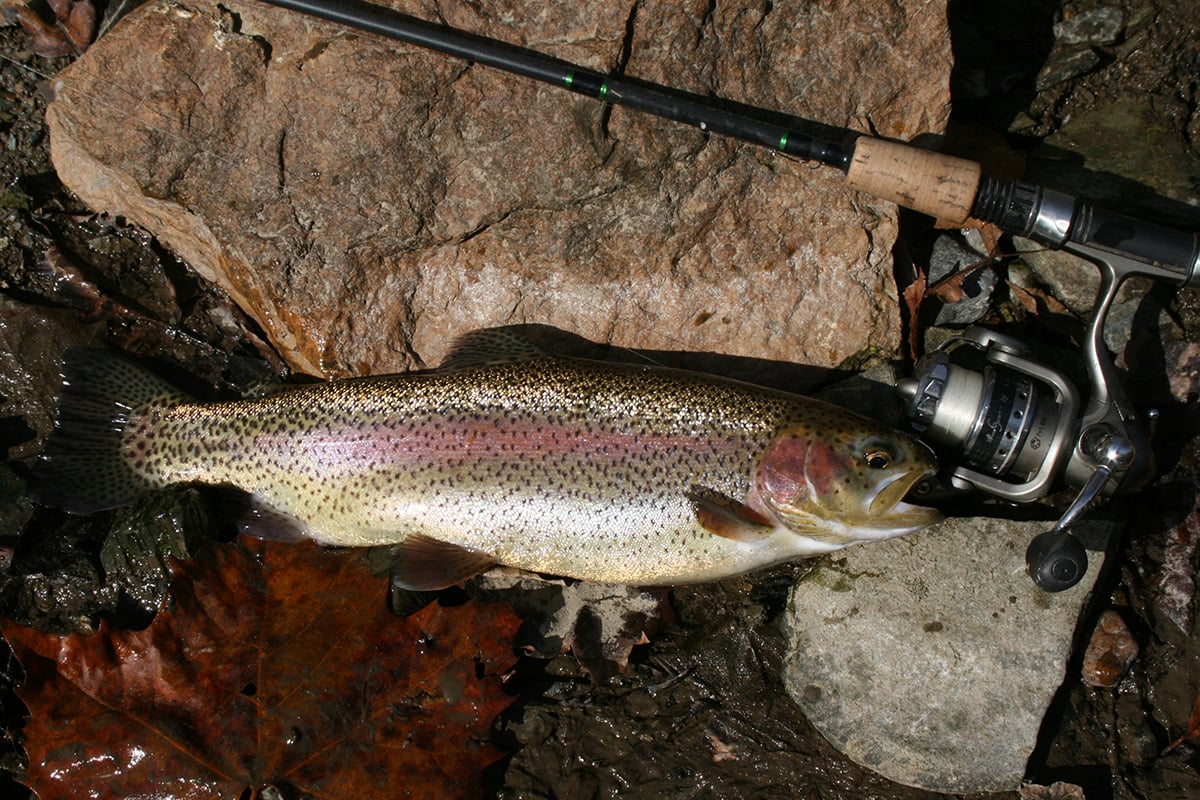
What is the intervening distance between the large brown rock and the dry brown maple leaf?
1.15 metres

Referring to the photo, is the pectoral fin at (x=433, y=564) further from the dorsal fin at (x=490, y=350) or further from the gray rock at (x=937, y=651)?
the gray rock at (x=937, y=651)

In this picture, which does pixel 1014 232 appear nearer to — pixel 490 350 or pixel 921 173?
pixel 921 173

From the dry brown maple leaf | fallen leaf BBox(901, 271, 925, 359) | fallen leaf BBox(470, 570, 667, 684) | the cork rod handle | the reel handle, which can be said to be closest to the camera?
the dry brown maple leaf

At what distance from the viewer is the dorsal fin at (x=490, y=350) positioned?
3.92 m

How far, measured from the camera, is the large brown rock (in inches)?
147

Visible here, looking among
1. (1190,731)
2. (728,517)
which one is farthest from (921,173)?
(1190,731)

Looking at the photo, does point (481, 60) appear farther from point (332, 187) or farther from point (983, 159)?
point (983, 159)

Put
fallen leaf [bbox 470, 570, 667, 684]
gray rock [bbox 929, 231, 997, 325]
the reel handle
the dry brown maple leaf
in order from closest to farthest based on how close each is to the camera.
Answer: the dry brown maple leaf, the reel handle, fallen leaf [bbox 470, 570, 667, 684], gray rock [bbox 929, 231, 997, 325]

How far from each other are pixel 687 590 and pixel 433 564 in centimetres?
132

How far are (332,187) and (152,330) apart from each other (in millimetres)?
1370

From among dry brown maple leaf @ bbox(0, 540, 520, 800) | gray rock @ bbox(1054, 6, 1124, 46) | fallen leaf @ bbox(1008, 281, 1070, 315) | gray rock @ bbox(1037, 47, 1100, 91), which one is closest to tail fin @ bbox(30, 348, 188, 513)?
dry brown maple leaf @ bbox(0, 540, 520, 800)

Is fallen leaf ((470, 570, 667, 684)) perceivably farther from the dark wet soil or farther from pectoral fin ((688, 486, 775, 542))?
pectoral fin ((688, 486, 775, 542))

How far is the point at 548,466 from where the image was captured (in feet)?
12.0

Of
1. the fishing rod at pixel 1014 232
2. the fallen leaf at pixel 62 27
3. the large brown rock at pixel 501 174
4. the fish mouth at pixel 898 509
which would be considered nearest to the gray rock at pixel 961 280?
the large brown rock at pixel 501 174
